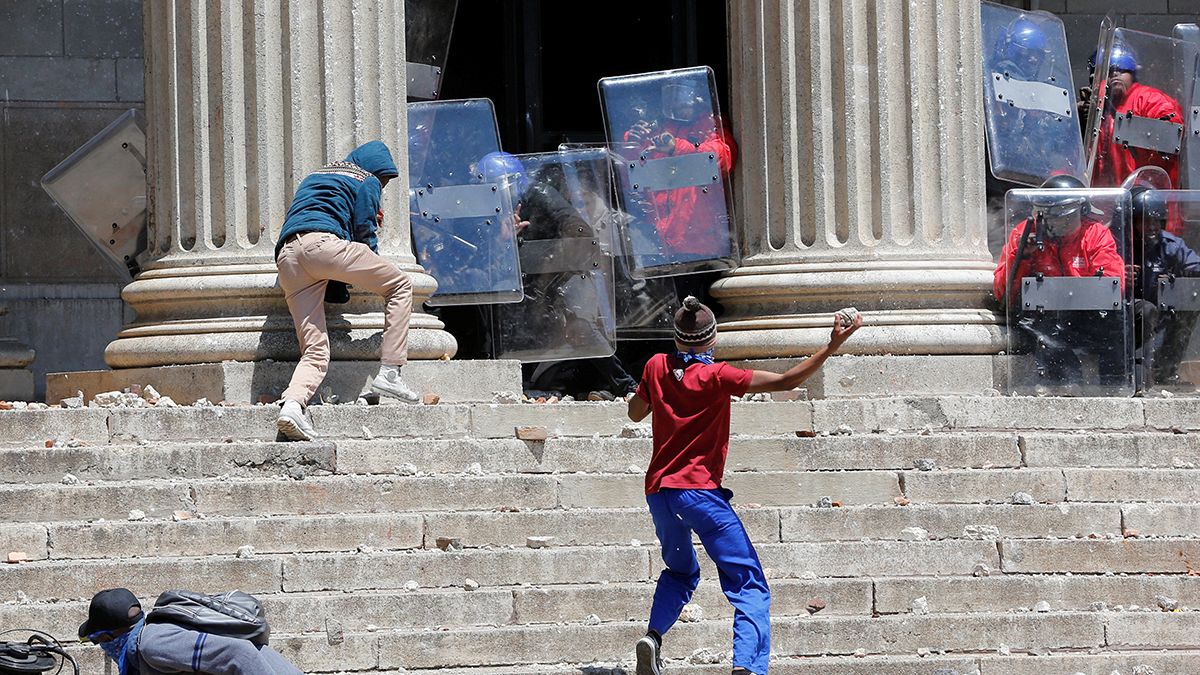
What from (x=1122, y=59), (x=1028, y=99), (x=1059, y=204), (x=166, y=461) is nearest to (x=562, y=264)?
(x=1059, y=204)

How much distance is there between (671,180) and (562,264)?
2.85 ft

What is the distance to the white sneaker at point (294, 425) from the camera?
30.9 feet

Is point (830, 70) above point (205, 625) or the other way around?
above

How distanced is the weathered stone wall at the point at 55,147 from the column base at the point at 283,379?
3810 mm

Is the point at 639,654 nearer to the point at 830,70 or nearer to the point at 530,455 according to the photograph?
the point at 530,455

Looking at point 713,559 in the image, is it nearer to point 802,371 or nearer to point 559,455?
point 802,371

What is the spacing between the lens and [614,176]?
40.7 feet

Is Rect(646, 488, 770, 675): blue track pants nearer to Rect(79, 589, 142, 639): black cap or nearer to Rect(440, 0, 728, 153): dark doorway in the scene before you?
Rect(79, 589, 142, 639): black cap

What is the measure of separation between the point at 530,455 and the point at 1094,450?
2.85m

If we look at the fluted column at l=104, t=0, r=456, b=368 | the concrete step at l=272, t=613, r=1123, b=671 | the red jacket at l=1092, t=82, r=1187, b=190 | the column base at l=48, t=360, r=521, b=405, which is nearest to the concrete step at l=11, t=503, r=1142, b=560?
the concrete step at l=272, t=613, r=1123, b=671

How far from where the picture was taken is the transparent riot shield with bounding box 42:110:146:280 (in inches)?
487

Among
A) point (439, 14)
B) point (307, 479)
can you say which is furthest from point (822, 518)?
point (439, 14)

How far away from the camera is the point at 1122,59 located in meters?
12.5

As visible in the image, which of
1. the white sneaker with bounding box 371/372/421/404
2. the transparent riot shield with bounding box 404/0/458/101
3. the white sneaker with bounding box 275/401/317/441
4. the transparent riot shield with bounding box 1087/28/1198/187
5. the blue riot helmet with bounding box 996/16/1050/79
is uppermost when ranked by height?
the transparent riot shield with bounding box 404/0/458/101
